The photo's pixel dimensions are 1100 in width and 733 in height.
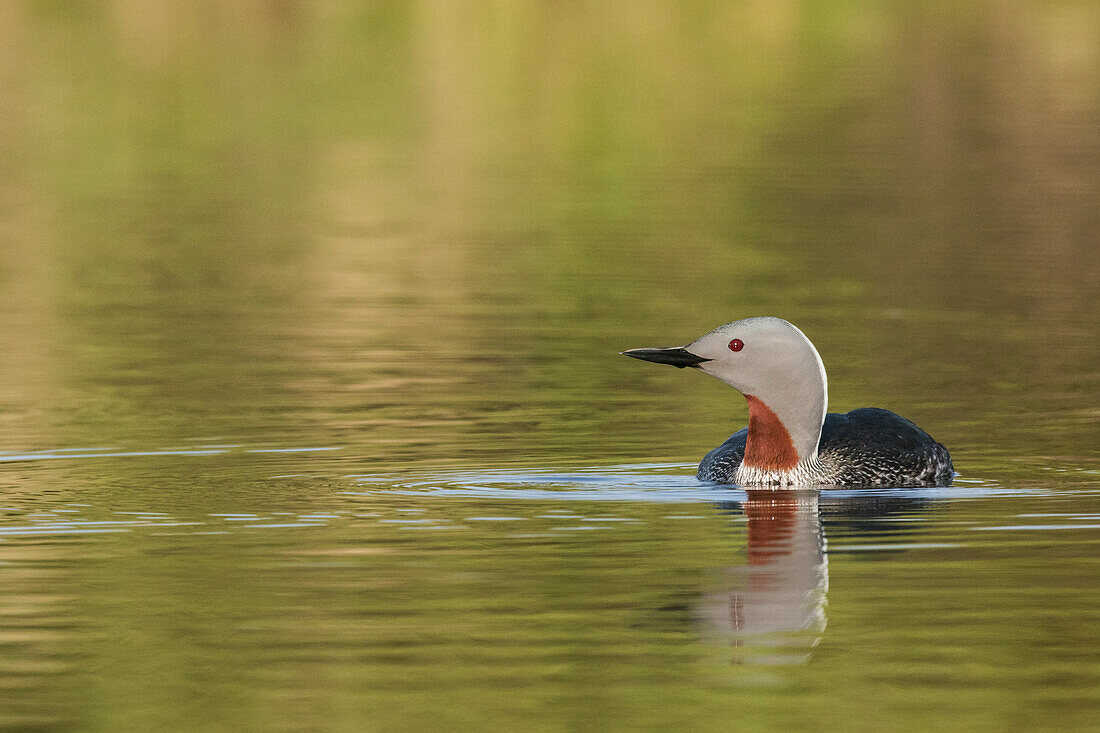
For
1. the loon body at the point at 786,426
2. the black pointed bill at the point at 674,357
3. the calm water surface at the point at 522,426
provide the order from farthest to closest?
the loon body at the point at 786,426
the black pointed bill at the point at 674,357
the calm water surface at the point at 522,426

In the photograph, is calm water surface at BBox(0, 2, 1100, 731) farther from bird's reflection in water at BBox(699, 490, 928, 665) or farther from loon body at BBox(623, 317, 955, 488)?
loon body at BBox(623, 317, 955, 488)

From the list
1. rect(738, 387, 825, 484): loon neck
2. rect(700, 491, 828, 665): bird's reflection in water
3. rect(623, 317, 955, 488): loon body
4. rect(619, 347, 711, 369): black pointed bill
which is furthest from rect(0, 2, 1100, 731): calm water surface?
rect(619, 347, 711, 369): black pointed bill

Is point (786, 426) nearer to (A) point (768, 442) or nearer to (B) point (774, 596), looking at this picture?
(A) point (768, 442)

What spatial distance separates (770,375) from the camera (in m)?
12.2

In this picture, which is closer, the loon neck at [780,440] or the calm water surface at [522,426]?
the calm water surface at [522,426]

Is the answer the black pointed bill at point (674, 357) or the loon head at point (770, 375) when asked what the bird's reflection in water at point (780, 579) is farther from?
the black pointed bill at point (674, 357)

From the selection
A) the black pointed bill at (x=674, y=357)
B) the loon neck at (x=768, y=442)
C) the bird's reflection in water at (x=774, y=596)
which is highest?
the black pointed bill at (x=674, y=357)

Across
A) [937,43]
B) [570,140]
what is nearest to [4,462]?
[570,140]

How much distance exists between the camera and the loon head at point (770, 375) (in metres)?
12.2

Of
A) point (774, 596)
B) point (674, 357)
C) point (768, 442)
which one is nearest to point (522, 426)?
point (674, 357)

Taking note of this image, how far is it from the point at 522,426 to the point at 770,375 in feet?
6.76

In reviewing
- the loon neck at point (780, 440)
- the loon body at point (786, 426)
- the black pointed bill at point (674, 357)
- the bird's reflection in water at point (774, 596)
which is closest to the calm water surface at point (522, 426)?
the bird's reflection in water at point (774, 596)

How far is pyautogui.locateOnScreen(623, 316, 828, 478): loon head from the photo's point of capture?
480 inches

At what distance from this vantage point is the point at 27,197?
29.4 meters
